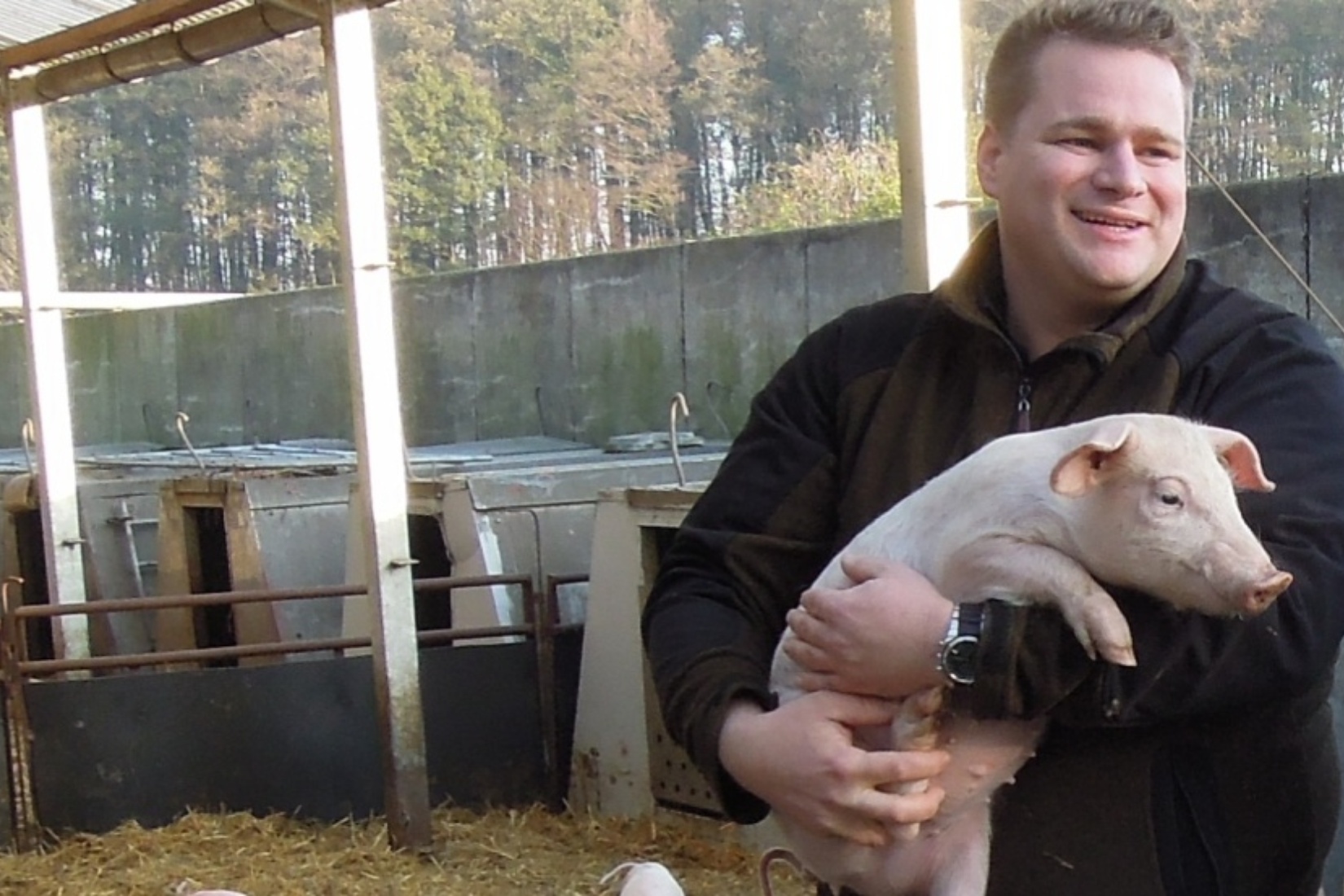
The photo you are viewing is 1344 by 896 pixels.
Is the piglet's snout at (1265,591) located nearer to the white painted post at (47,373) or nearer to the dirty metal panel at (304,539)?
the dirty metal panel at (304,539)

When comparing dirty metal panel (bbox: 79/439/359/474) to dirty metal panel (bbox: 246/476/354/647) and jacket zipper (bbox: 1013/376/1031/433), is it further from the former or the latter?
jacket zipper (bbox: 1013/376/1031/433)

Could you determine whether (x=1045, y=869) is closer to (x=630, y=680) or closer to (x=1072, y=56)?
(x=1072, y=56)

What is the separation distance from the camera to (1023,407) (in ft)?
5.18

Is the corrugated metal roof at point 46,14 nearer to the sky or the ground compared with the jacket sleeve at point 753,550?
nearer to the sky

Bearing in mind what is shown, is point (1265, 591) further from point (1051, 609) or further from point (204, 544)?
point (204, 544)

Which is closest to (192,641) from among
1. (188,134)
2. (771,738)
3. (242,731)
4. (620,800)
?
(242,731)

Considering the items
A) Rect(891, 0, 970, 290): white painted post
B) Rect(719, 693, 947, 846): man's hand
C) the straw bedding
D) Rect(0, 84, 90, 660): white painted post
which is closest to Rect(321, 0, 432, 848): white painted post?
the straw bedding

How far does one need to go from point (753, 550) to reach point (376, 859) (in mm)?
2701

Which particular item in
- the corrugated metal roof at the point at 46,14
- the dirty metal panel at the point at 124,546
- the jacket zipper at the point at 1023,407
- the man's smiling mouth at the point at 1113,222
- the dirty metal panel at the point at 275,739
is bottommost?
the dirty metal panel at the point at 275,739

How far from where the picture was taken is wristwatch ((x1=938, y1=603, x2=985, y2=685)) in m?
1.37

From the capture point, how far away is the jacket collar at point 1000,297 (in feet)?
4.88

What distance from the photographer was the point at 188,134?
67.0 feet

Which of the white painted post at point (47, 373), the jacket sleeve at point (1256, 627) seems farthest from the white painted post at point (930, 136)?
the white painted post at point (47, 373)

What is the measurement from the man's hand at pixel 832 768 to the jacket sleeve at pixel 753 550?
91mm
